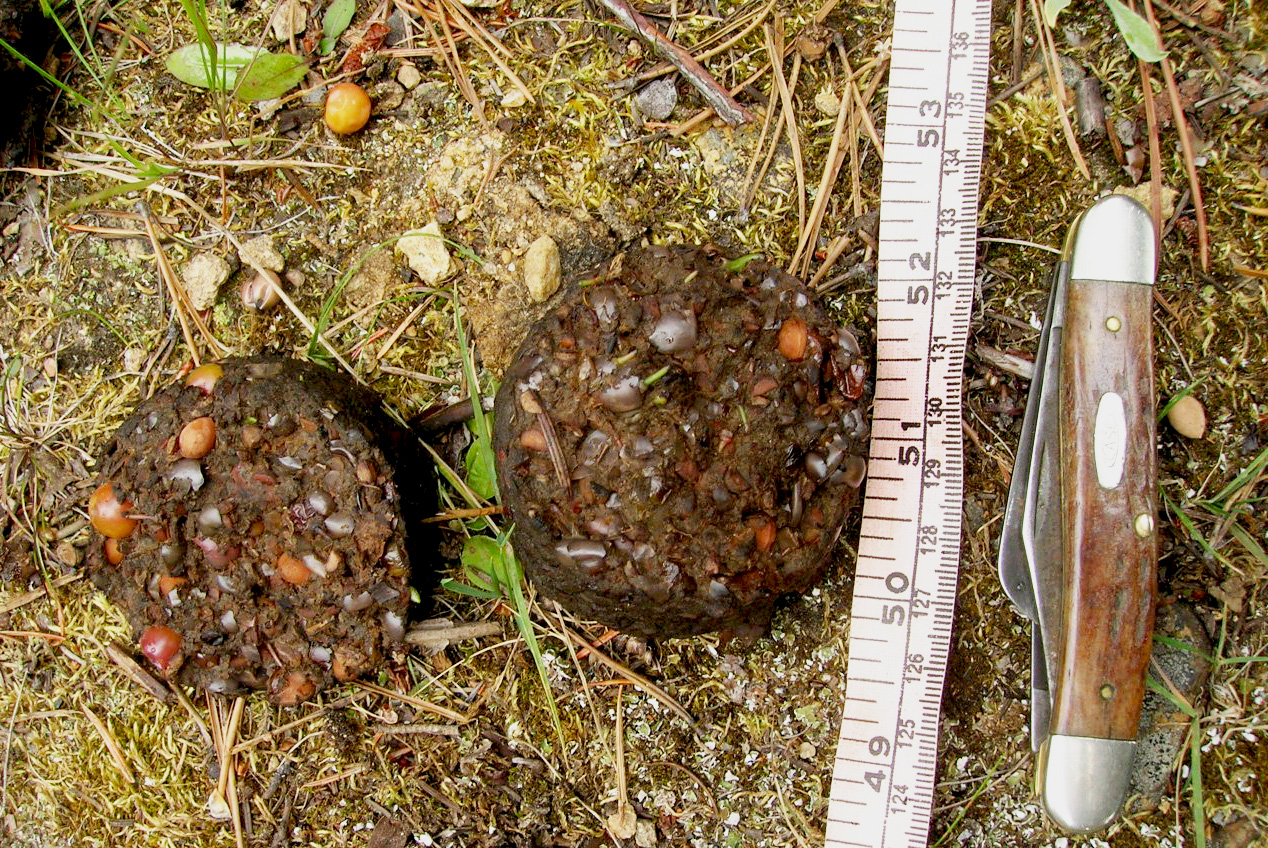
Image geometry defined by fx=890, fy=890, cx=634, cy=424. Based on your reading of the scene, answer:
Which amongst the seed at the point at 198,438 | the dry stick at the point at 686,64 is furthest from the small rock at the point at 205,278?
the dry stick at the point at 686,64

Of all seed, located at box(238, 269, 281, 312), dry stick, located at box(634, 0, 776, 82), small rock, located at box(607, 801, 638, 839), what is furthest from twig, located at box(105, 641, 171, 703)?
dry stick, located at box(634, 0, 776, 82)

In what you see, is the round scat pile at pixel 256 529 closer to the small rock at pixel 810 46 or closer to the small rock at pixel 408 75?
the small rock at pixel 408 75

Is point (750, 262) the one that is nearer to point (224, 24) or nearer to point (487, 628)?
point (487, 628)

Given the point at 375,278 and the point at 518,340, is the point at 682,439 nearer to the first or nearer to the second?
the point at 518,340

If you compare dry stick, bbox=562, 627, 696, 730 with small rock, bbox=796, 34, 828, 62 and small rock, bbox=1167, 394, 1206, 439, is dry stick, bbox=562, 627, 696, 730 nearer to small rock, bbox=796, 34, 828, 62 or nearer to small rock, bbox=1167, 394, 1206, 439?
small rock, bbox=1167, 394, 1206, 439

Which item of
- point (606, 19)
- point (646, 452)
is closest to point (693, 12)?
point (606, 19)

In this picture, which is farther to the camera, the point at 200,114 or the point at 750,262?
the point at 200,114

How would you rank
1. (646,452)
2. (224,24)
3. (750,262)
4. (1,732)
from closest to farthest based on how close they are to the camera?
1. (646,452)
2. (750,262)
3. (224,24)
4. (1,732)

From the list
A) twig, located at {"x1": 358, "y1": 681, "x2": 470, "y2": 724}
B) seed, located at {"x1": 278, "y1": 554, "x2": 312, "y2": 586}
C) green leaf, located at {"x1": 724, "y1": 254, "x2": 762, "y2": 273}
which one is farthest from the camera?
twig, located at {"x1": 358, "y1": 681, "x2": 470, "y2": 724}
